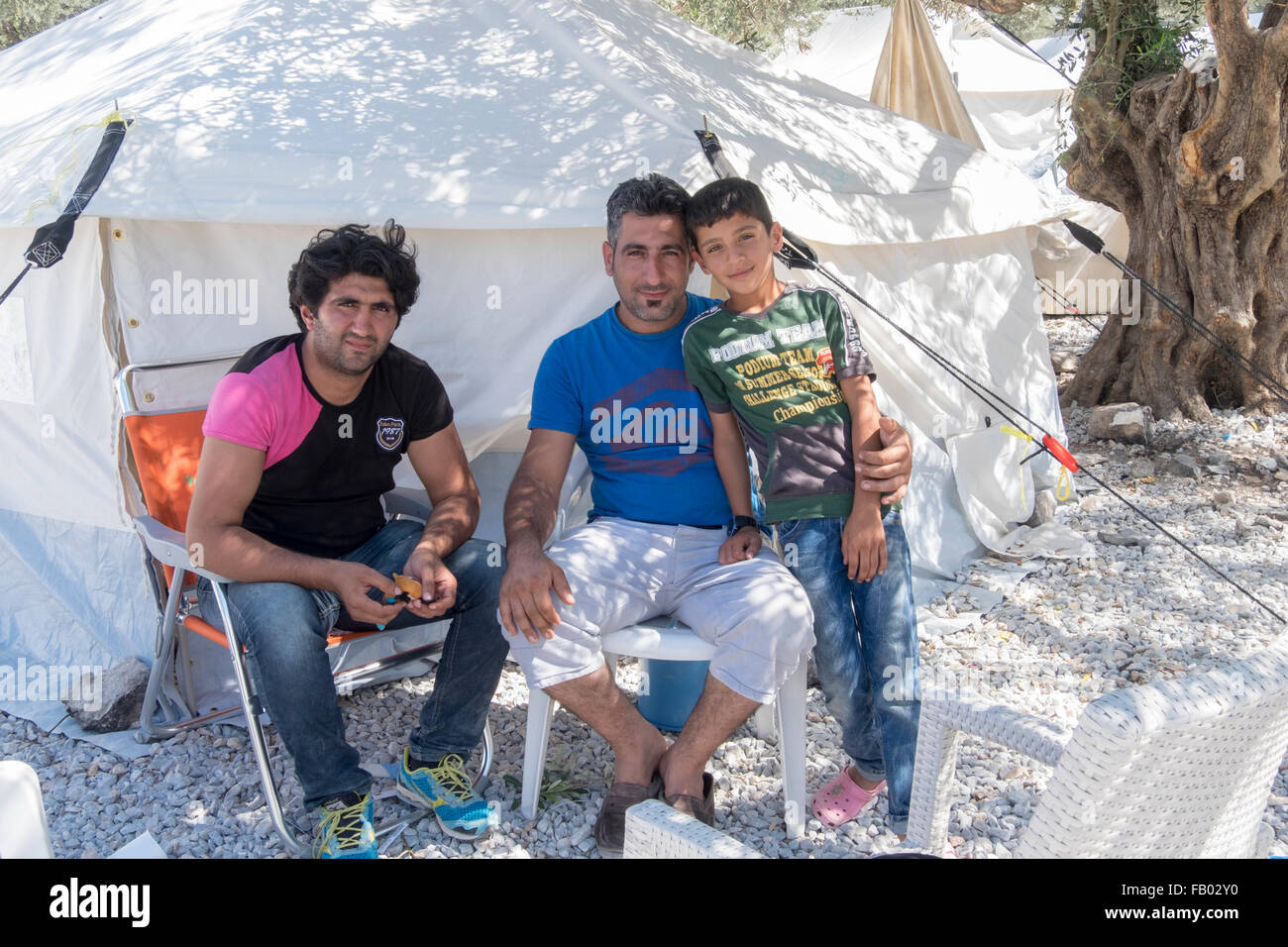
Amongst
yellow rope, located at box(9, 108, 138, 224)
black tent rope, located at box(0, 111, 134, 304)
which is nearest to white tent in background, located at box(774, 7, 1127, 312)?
yellow rope, located at box(9, 108, 138, 224)

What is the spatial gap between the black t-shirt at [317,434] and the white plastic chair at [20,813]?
1256 mm

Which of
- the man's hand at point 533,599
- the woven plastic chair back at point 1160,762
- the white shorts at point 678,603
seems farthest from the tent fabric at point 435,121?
the woven plastic chair back at point 1160,762

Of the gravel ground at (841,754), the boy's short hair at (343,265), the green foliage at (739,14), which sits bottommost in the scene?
the gravel ground at (841,754)

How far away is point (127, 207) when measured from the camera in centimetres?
303

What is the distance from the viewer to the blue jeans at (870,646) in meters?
2.64

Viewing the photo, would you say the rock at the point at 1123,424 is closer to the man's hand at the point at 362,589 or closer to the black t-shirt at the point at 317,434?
the black t-shirt at the point at 317,434

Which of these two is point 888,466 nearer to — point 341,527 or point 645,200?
point 645,200

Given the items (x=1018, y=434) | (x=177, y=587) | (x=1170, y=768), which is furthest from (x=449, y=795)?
(x=1018, y=434)

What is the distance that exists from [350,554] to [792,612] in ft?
3.88

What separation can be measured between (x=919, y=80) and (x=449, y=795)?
579 centimetres

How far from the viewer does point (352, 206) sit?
3150 mm
